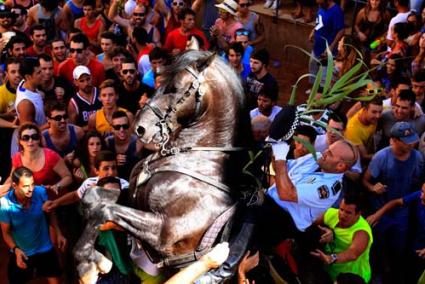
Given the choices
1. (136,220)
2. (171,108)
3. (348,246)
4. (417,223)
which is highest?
(171,108)

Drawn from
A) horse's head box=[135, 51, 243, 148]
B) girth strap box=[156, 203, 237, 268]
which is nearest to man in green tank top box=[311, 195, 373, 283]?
girth strap box=[156, 203, 237, 268]

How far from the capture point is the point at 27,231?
7691 mm

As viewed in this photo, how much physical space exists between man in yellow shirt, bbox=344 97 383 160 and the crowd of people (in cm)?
1

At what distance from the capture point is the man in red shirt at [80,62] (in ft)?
34.6

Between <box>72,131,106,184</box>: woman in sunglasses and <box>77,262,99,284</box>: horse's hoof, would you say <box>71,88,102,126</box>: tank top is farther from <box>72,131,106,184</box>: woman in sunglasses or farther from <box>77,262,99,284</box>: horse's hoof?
<box>77,262,99,284</box>: horse's hoof

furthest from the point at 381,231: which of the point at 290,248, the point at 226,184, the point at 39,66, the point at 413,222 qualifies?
the point at 39,66

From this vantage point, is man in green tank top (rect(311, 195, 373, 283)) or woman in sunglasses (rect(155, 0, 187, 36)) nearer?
man in green tank top (rect(311, 195, 373, 283))

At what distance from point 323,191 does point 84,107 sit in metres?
4.09

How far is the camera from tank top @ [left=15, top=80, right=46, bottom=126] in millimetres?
9125

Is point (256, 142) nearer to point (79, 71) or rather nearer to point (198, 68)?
point (198, 68)

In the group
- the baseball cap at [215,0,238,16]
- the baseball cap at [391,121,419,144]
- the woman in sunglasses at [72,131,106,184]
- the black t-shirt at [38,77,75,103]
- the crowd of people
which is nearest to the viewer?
the crowd of people

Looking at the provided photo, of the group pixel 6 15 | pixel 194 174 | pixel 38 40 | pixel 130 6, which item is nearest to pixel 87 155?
pixel 194 174

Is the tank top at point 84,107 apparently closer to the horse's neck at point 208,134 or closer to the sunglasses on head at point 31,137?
the sunglasses on head at point 31,137

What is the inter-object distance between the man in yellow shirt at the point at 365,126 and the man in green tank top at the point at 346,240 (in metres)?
1.85
